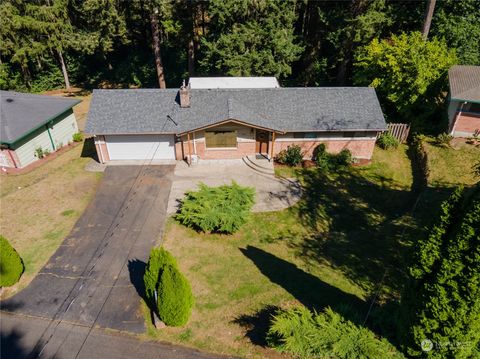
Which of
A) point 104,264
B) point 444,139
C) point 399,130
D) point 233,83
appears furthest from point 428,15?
point 104,264

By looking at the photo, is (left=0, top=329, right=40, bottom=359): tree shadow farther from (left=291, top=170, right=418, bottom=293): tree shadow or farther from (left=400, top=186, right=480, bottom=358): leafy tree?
(left=400, top=186, right=480, bottom=358): leafy tree

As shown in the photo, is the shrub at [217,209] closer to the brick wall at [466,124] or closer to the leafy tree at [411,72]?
the leafy tree at [411,72]

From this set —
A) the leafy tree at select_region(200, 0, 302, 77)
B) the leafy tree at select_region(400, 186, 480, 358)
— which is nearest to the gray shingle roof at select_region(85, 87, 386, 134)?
the leafy tree at select_region(200, 0, 302, 77)

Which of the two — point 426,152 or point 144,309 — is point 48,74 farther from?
point 426,152

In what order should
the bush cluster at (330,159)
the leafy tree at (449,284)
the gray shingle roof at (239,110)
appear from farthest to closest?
the bush cluster at (330,159), the gray shingle roof at (239,110), the leafy tree at (449,284)

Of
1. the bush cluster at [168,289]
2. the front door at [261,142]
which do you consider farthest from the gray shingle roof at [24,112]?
the bush cluster at [168,289]

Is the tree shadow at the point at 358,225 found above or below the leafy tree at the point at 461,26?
below

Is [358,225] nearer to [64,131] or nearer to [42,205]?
[42,205]

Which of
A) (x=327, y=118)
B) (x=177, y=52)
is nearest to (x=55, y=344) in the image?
(x=327, y=118)
